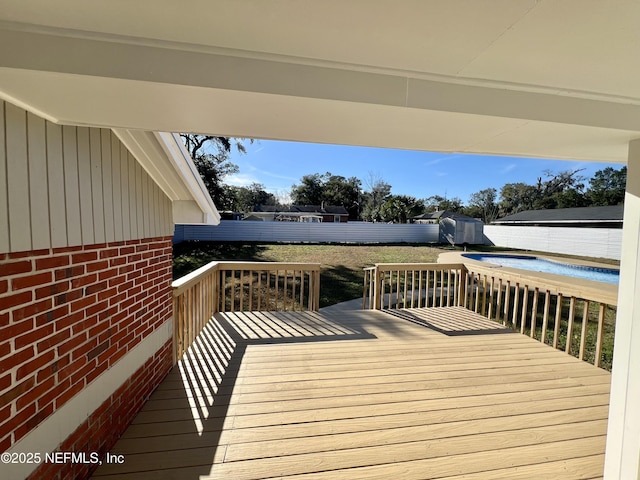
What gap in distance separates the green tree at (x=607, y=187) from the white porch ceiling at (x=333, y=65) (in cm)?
3772

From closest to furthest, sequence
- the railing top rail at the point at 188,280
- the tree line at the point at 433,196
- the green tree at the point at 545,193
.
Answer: the railing top rail at the point at 188,280
the tree line at the point at 433,196
the green tree at the point at 545,193

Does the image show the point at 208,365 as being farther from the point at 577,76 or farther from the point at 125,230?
the point at 577,76

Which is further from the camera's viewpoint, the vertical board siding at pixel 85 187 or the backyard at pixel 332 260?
the backyard at pixel 332 260

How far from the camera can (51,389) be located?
1415mm

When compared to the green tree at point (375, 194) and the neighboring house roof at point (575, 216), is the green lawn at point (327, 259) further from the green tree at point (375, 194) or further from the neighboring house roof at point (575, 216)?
the green tree at point (375, 194)

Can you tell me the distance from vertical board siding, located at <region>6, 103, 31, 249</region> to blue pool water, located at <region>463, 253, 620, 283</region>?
12467mm

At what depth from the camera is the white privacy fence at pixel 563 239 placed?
14.4 meters

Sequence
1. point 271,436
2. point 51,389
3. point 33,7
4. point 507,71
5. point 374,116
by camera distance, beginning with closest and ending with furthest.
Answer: point 33,7
point 507,71
point 374,116
point 51,389
point 271,436

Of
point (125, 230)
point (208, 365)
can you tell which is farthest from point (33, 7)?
point (208, 365)

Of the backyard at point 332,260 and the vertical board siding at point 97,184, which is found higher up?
the vertical board siding at point 97,184

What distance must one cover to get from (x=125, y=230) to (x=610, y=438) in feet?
10.8

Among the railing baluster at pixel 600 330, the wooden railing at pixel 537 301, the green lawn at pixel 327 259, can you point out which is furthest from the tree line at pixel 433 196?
the railing baluster at pixel 600 330

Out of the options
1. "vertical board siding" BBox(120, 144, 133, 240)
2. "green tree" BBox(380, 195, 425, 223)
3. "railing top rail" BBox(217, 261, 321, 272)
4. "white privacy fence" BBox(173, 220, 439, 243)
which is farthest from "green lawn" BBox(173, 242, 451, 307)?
"green tree" BBox(380, 195, 425, 223)

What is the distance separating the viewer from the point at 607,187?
30.2 m
